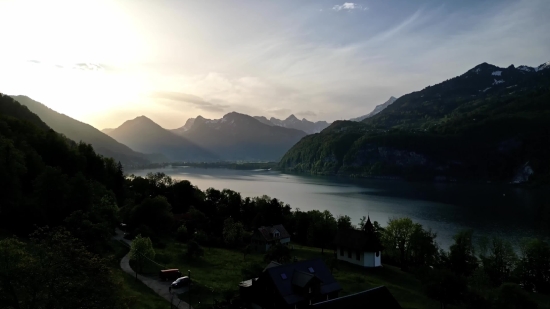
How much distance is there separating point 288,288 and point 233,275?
47.6ft

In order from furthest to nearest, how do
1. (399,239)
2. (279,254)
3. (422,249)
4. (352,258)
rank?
(399,239) → (422,249) → (352,258) → (279,254)

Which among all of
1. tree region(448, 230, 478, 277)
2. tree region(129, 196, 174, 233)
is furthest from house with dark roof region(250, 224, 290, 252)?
tree region(448, 230, 478, 277)

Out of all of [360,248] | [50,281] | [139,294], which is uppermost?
[50,281]

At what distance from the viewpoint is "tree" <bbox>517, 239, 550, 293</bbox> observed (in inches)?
2026

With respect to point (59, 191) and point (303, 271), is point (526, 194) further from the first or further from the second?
point (59, 191)

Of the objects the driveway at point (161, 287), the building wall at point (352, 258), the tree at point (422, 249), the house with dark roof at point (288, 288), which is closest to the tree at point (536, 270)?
the tree at point (422, 249)

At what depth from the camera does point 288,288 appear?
31375mm

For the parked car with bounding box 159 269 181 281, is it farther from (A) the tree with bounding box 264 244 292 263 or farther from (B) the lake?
(B) the lake

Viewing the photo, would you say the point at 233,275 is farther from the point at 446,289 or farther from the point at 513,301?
the point at 513,301

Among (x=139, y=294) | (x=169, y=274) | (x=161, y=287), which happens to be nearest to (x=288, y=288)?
(x=139, y=294)

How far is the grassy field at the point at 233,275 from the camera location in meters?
37.2

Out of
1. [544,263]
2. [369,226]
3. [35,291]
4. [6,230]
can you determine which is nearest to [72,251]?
[35,291]

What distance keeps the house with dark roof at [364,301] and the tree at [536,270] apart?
35.6 metres

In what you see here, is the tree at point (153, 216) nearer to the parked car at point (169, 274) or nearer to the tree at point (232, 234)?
the tree at point (232, 234)
